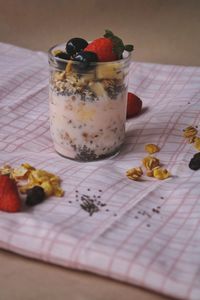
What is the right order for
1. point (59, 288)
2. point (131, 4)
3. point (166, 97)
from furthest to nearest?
point (131, 4)
point (166, 97)
point (59, 288)

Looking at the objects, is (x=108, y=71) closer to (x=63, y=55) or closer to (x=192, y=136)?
(x=63, y=55)

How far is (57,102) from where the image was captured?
50.9 inches

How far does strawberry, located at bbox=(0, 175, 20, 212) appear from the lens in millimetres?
1104

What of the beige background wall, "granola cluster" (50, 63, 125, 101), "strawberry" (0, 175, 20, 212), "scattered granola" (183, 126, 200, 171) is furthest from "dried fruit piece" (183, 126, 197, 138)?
the beige background wall

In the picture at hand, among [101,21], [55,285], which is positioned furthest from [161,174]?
[101,21]

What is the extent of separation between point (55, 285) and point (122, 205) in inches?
8.7

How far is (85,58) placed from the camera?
1220mm

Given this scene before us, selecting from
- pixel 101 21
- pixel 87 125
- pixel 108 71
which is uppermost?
pixel 108 71

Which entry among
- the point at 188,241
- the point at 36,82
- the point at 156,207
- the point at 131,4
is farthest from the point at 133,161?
the point at 131,4

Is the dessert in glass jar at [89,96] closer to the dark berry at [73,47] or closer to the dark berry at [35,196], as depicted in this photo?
the dark berry at [73,47]

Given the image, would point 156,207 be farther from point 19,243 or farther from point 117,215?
point 19,243

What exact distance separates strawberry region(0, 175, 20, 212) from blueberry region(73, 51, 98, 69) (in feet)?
0.86

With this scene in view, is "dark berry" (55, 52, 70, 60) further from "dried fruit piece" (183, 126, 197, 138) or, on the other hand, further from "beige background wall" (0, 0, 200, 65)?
"beige background wall" (0, 0, 200, 65)

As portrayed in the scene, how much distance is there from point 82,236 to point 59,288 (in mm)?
96
